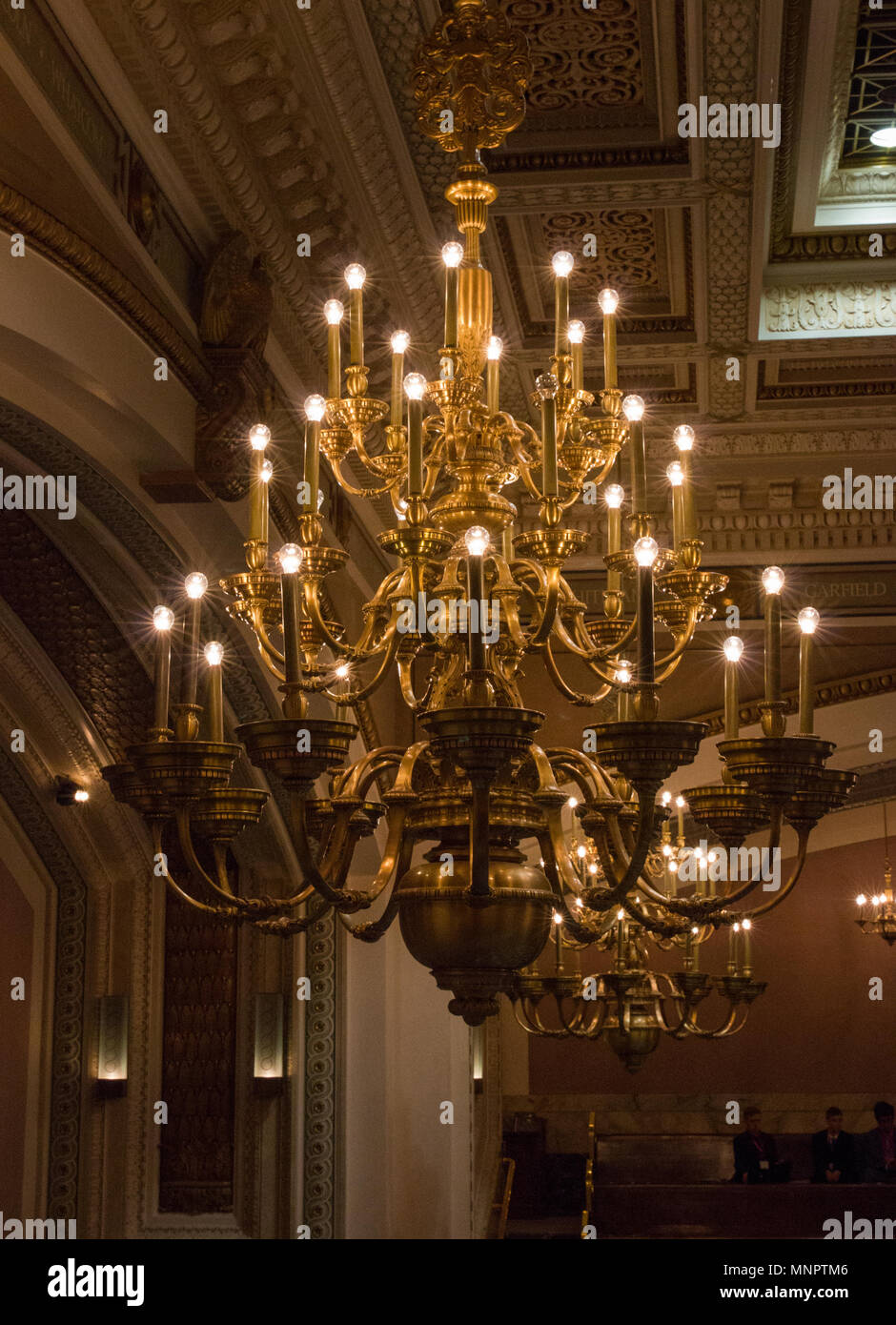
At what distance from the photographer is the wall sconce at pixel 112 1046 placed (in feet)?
25.5

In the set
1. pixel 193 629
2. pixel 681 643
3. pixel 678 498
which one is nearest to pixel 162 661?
pixel 193 629

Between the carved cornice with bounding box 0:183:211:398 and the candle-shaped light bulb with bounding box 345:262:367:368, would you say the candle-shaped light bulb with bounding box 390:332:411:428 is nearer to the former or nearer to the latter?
the candle-shaped light bulb with bounding box 345:262:367:368

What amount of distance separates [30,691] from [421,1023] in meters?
2.66

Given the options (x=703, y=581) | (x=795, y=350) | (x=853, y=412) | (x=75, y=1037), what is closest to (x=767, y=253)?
(x=795, y=350)

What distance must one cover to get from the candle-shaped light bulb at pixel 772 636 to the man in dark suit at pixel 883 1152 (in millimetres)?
11526

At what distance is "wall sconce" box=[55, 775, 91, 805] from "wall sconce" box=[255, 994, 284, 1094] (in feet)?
4.25

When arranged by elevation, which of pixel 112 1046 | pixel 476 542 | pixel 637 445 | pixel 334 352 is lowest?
pixel 112 1046

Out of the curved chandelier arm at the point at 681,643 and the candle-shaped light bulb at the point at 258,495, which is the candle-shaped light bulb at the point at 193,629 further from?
the curved chandelier arm at the point at 681,643

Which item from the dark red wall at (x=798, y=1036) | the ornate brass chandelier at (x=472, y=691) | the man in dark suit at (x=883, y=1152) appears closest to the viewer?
the ornate brass chandelier at (x=472, y=691)

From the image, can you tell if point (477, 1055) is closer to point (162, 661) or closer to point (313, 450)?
point (313, 450)

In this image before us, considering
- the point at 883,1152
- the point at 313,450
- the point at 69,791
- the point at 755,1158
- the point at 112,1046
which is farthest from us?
the point at 883,1152

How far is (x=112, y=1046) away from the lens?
7.85 meters

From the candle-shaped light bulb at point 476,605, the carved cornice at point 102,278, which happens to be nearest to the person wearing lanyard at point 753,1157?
the carved cornice at point 102,278

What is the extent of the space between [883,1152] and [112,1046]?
7771 millimetres
